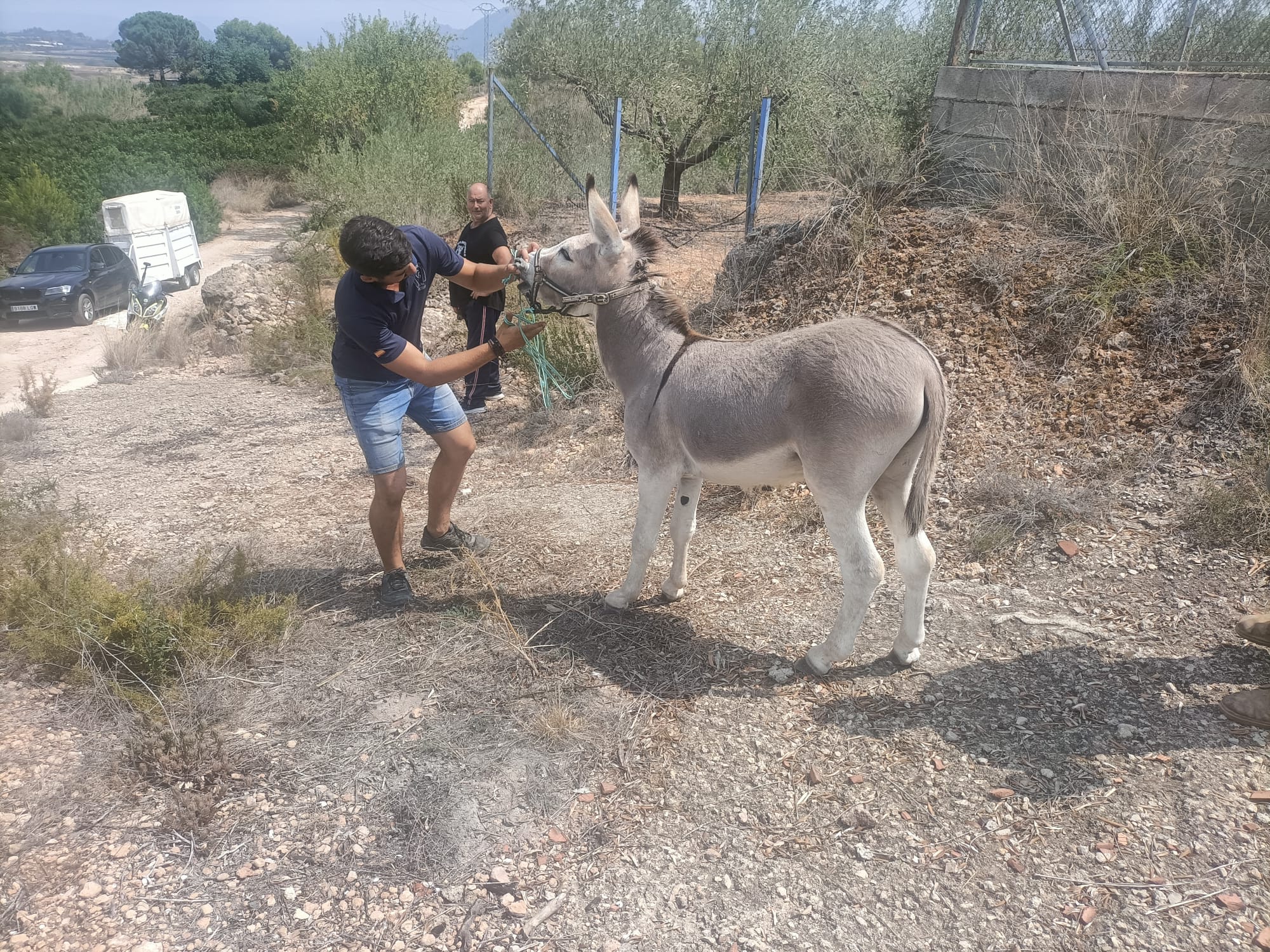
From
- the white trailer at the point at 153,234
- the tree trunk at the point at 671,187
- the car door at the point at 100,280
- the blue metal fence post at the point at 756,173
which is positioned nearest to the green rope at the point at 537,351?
the blue metal fence post at the point at 756,173

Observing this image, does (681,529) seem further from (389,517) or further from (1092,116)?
(1092,116)

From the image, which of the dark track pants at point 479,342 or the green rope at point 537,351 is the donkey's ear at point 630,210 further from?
the dark track pants at point 479,342

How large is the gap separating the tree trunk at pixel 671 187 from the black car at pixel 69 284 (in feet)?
38.5

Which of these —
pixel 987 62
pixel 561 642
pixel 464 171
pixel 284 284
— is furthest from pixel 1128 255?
pixel 464 171

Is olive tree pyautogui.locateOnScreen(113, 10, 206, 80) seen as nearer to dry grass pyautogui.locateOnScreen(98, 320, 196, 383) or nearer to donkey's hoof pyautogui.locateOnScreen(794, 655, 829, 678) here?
dry grass pyautogui.locateOnScreen(98, 320, 196, 383)

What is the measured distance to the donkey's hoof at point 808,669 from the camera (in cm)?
389

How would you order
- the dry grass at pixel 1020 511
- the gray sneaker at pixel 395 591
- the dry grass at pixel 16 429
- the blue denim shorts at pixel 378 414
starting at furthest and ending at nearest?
the dry grass at pixel 16 429 → the dry grass at pixel 1020 511 → the gray sneaker at pixel 395 591 → the blue denim shorts at pixel 378 414

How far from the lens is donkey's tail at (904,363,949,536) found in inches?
138

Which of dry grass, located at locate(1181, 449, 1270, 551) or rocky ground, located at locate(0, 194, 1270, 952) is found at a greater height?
dry grass, located at locate(1181, 449, 1270, 551)

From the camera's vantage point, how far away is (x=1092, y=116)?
702 centimetres

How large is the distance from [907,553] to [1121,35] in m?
6.75

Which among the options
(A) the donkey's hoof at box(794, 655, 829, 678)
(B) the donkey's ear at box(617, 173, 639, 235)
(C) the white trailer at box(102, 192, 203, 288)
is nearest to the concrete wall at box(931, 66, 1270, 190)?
(B) the donkey's ear at box(617, 173, 639, 235)

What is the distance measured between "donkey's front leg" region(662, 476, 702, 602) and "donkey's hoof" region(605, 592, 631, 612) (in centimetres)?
27

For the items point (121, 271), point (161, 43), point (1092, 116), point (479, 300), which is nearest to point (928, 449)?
point (1092, 116)
